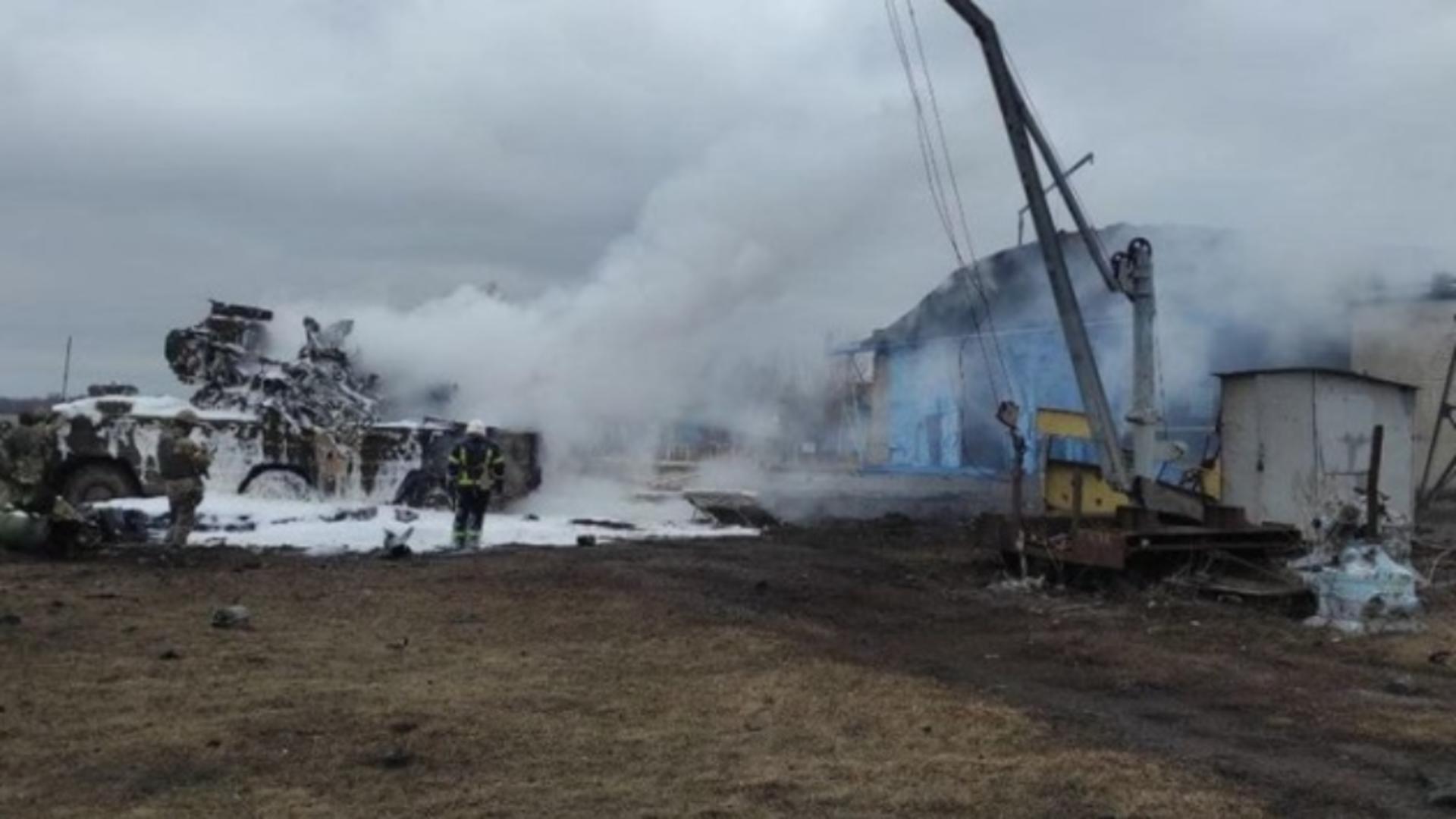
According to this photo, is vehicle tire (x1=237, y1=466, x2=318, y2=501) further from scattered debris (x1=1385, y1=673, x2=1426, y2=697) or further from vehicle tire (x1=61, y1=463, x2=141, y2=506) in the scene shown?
scattered debris (x1=1385, y1=673, x2=1426, y2=697)

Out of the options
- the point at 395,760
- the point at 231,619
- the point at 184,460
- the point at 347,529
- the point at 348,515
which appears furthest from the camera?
the point at 348,515

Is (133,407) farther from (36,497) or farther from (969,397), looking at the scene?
(969,397)

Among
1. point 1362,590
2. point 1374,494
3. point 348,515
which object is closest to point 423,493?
point 348,515

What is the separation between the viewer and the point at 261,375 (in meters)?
19.3

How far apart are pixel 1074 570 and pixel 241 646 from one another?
798cm

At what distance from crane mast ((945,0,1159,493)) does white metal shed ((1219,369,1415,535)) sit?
168 centimetres

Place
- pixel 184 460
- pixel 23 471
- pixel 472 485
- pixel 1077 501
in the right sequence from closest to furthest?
pixel 1077 501
pixel 23 471
pixel 184 460
pixel 472 485

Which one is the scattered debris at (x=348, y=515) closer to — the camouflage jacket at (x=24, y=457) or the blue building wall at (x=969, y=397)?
the camouflage jacket at (x=24, y=457)

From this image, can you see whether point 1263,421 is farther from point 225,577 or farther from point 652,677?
point 225,577

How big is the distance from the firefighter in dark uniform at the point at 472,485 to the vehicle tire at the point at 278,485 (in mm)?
3561

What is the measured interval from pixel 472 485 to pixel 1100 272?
303 inches

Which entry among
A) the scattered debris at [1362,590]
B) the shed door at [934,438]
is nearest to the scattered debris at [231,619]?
the scattered debris at [1362,590]

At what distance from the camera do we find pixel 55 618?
969 cm

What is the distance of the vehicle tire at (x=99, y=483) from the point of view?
1741 centimetres
